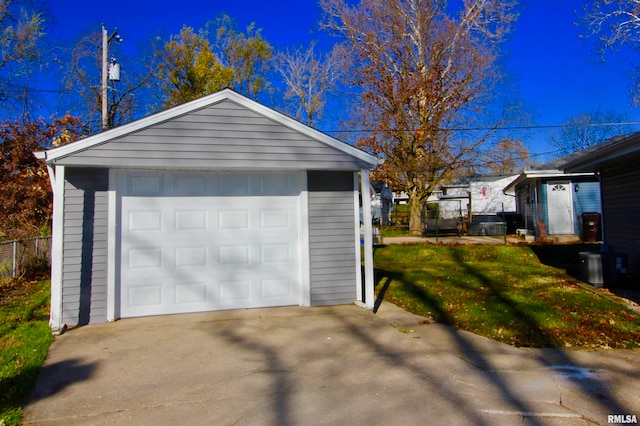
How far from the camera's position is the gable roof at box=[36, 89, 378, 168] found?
20.6 ft

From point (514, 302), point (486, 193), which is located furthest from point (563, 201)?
point (486, 193)

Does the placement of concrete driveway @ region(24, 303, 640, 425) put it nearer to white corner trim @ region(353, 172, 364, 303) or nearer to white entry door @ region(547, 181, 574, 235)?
white corner trim @ region(353, 172, 364, 303)

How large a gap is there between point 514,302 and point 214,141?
5.55m

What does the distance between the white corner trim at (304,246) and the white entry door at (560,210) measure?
49.5ft

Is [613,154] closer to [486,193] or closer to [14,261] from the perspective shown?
[14,261]

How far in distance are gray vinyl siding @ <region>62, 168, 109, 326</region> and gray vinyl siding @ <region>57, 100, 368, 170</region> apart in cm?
42

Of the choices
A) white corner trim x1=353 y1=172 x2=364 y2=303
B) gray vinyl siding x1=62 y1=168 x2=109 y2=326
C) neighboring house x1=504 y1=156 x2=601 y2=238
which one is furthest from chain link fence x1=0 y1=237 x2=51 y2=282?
neighboring house x1=504 y1=156 x2=601 y2=238

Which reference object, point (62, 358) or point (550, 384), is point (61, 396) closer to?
point (62, 358)

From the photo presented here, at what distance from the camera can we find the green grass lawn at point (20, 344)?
12.6ft

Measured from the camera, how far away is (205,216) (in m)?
7.14

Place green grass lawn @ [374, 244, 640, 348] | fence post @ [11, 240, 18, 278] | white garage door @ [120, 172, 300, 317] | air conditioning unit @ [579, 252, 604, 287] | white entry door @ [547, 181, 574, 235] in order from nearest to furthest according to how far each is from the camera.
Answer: green grass lawn @ [374, 244, 640, 348], white garage door @ [120, 172, 300, 317], air conditioning unit @ [579, 252, 604, 287], fence post @ [11, 240, 18, 278], white entry door @ [547, 181, 574, 235]

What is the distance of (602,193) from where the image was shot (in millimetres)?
11195

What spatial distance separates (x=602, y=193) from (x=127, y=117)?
76.0ft

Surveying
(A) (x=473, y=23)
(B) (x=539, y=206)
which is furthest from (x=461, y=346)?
(A) (x=473, y=23)
